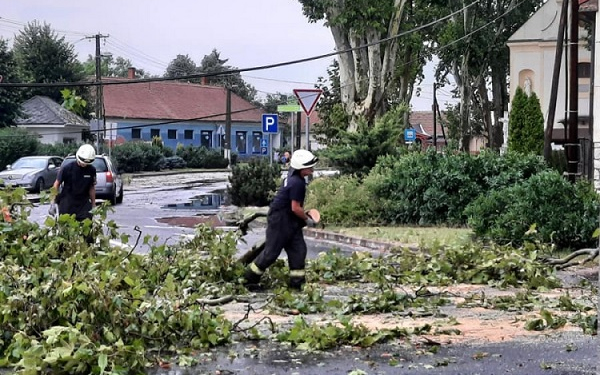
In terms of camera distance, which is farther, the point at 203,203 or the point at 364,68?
the point at 364,68

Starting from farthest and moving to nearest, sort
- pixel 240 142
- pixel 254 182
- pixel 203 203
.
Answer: pixel 240 142
pixel 203 203
pixel 254 182

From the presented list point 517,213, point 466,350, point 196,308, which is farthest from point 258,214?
point 517,213

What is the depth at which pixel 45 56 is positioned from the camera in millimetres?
68562

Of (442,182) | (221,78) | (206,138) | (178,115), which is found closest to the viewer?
(442,182)

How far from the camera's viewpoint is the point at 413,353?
8.44 meters

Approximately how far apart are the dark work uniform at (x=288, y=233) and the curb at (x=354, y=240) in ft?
18.1

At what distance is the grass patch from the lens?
1866cm

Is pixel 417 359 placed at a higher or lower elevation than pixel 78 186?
lower

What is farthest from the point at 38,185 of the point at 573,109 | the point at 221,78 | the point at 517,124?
the point at 221,78

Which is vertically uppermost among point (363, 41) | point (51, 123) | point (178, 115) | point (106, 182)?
point (363, 41)

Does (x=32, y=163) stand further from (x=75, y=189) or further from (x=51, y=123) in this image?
(x=51, y=123)

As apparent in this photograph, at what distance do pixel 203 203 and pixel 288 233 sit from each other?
20.8 meters

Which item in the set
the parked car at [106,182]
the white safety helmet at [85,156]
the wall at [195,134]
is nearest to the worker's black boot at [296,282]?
the white safety helmet at [85,156]

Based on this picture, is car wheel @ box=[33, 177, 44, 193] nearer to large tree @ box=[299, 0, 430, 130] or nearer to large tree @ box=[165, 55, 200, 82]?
large tree @ box=[299, 0, 430, 130]
